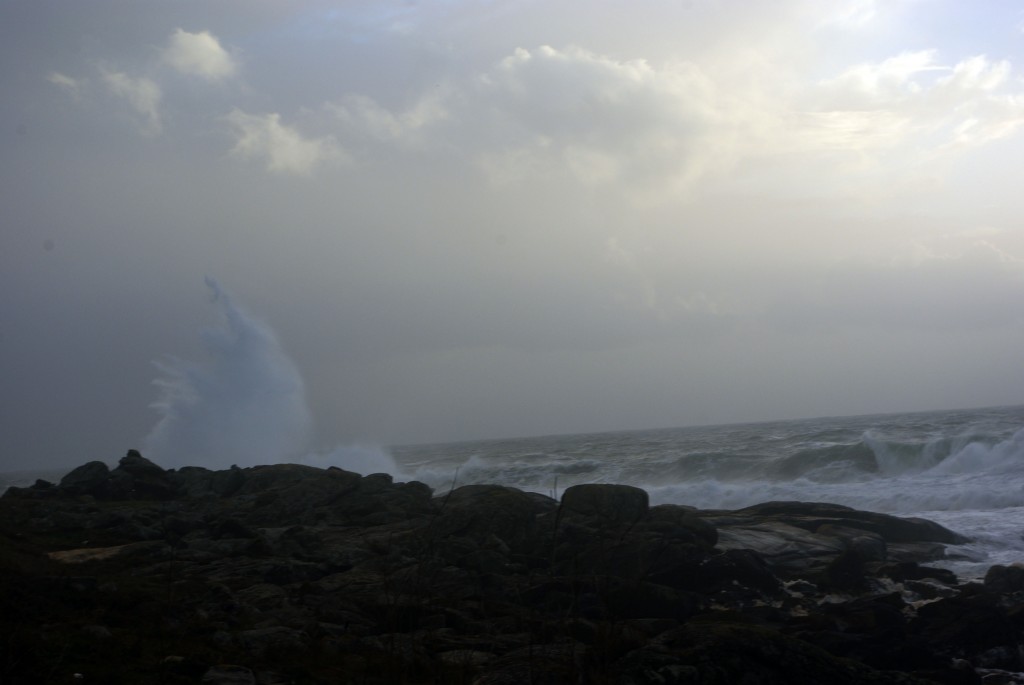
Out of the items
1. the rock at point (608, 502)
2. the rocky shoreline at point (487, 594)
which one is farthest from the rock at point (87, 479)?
the rock at point (608, 502)

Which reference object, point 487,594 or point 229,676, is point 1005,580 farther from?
point 229,676

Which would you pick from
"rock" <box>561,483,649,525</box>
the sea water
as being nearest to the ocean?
the sea water

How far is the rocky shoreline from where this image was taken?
24.9 ft

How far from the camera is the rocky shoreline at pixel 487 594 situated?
759cm

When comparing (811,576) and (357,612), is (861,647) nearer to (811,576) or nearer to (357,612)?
(811,576)

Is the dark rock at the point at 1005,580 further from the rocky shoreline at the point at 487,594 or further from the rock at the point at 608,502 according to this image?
the rock at the point at 608,502

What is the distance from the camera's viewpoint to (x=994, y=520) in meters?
21.3

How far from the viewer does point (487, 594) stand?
521 inches

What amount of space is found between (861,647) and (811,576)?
4.85m

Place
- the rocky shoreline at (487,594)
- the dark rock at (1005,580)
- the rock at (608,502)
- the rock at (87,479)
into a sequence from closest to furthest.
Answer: the rocky shoreline at (487,594), the dark rock at (1005,580), the rock at (608,502), the rock at (87,479)

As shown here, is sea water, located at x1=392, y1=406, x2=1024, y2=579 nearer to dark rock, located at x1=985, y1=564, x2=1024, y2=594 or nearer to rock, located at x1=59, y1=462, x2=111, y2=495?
dark rock, located at x1=985, y1=564, x2=1024, y2=594

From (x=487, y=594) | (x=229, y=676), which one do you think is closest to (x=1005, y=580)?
(x=487, y=594)

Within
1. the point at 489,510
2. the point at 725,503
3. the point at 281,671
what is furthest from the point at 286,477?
the point at 281,671

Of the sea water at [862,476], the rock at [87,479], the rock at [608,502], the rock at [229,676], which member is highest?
the rock at [87,479]
